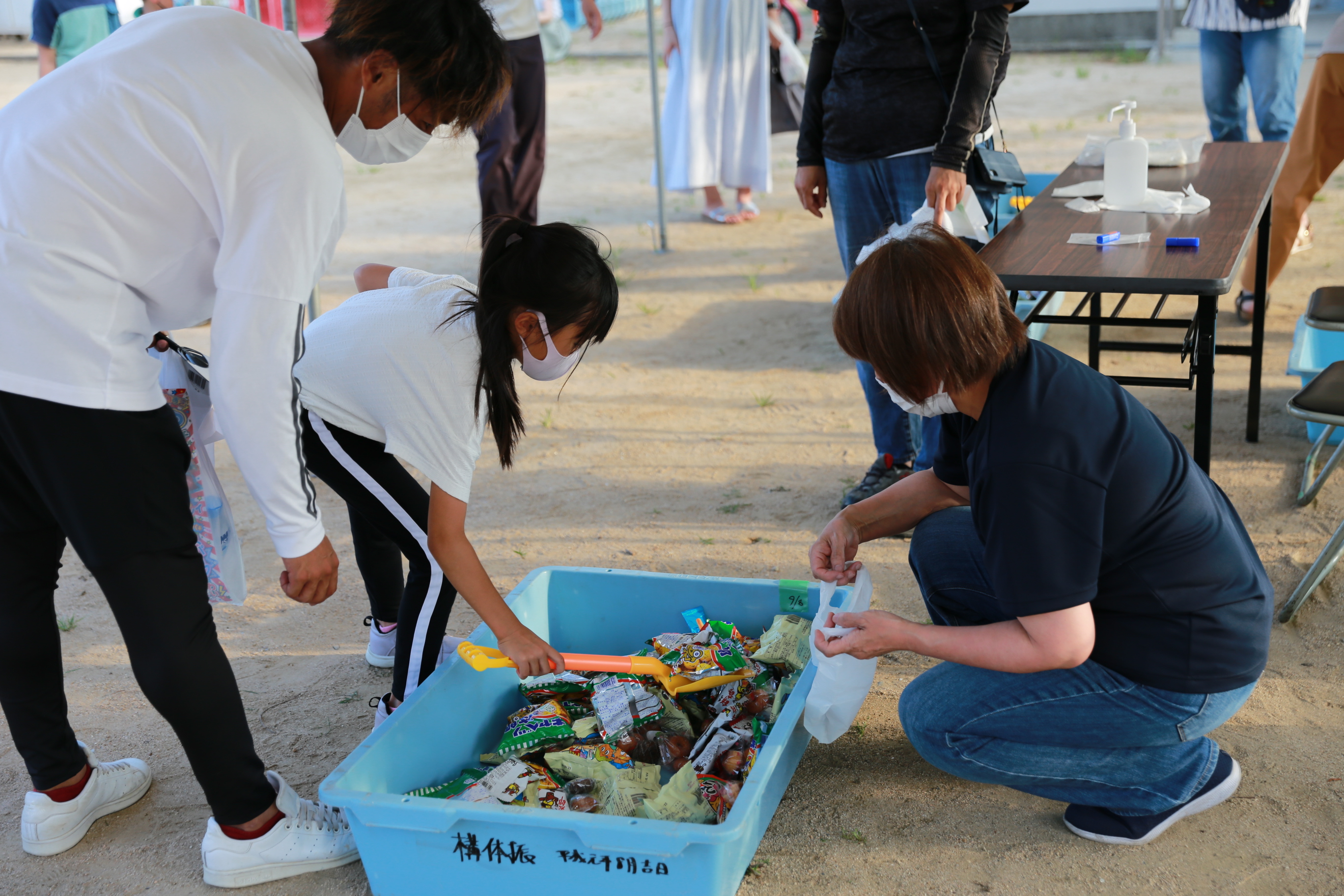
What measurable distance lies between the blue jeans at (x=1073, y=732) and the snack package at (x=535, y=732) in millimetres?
612

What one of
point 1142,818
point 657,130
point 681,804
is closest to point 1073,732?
point 1142,818

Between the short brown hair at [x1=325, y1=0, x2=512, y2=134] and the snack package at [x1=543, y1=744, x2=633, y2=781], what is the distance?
3.51 ft

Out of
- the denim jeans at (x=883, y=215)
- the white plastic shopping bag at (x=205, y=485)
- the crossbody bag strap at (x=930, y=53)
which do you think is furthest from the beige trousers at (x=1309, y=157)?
the white plastic shopping bag at (x=205, y=485)

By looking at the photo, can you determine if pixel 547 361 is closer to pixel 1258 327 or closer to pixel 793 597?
pixel 793 597

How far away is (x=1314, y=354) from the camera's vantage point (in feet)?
10.5

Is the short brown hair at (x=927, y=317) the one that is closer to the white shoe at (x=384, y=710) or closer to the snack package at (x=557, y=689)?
the snack package at (x=557, y=689)

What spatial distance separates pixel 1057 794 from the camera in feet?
6.00

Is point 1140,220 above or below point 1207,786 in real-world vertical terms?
above

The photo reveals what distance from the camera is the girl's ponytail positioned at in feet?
5.51

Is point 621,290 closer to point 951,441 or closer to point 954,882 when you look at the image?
point 951,441

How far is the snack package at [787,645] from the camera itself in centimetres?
216

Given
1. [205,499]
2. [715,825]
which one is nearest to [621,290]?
[205,499]

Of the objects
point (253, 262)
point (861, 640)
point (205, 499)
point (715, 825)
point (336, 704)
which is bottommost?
point (336, 704)

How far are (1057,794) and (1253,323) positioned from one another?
194 cm
